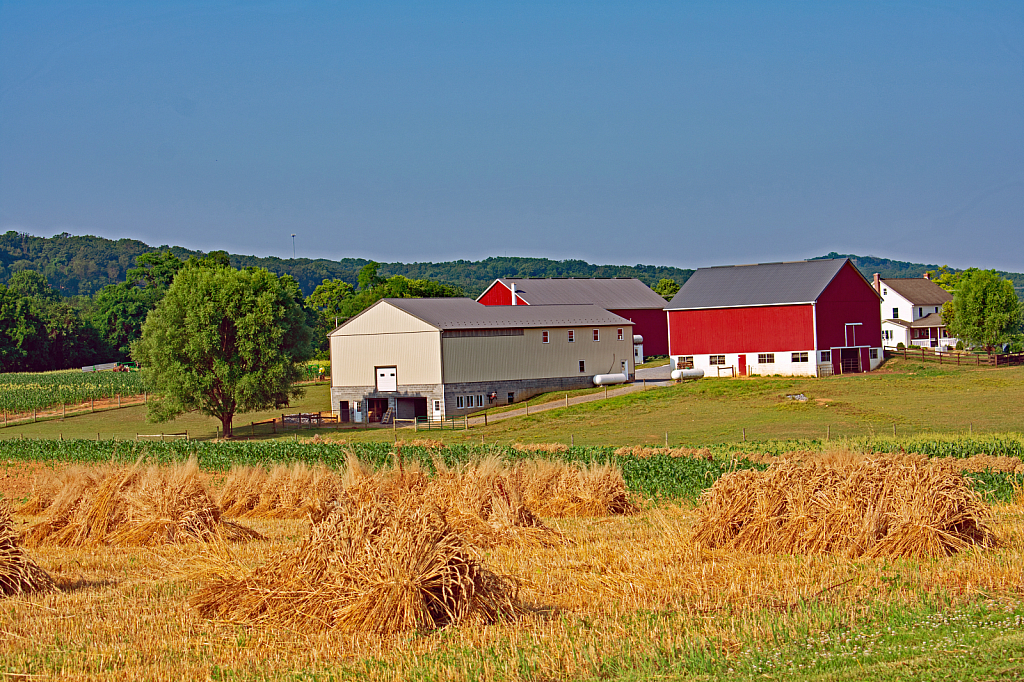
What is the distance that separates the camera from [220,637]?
11.2m

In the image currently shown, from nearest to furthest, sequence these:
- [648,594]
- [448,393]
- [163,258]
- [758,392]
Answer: [648,594]
[758,392]
[448,393]
[163,258]

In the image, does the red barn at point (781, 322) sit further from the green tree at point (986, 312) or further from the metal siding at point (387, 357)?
the green tree at point (986, 312)

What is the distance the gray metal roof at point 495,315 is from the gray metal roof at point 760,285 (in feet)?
17.9

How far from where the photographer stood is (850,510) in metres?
15.5

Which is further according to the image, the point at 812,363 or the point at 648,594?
the point at 812,363

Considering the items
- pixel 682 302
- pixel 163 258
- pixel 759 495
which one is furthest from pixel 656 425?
pixel 163 258

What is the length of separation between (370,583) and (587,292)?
2939 inches

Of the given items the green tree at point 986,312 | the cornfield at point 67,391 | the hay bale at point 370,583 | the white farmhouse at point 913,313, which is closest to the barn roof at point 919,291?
the white farmhouse at point 913,313

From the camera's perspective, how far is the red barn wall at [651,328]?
83.8 meters

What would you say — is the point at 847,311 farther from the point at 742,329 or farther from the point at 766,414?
the point at 766,414

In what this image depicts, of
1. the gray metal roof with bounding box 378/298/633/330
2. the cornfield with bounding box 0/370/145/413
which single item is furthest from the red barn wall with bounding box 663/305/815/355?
the cornfield with bounding box 0/370/145/413

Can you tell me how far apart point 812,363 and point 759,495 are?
47156mm

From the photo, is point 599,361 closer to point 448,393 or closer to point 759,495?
point 448,393

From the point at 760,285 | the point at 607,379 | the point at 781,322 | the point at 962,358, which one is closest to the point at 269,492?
the point at 607,379
